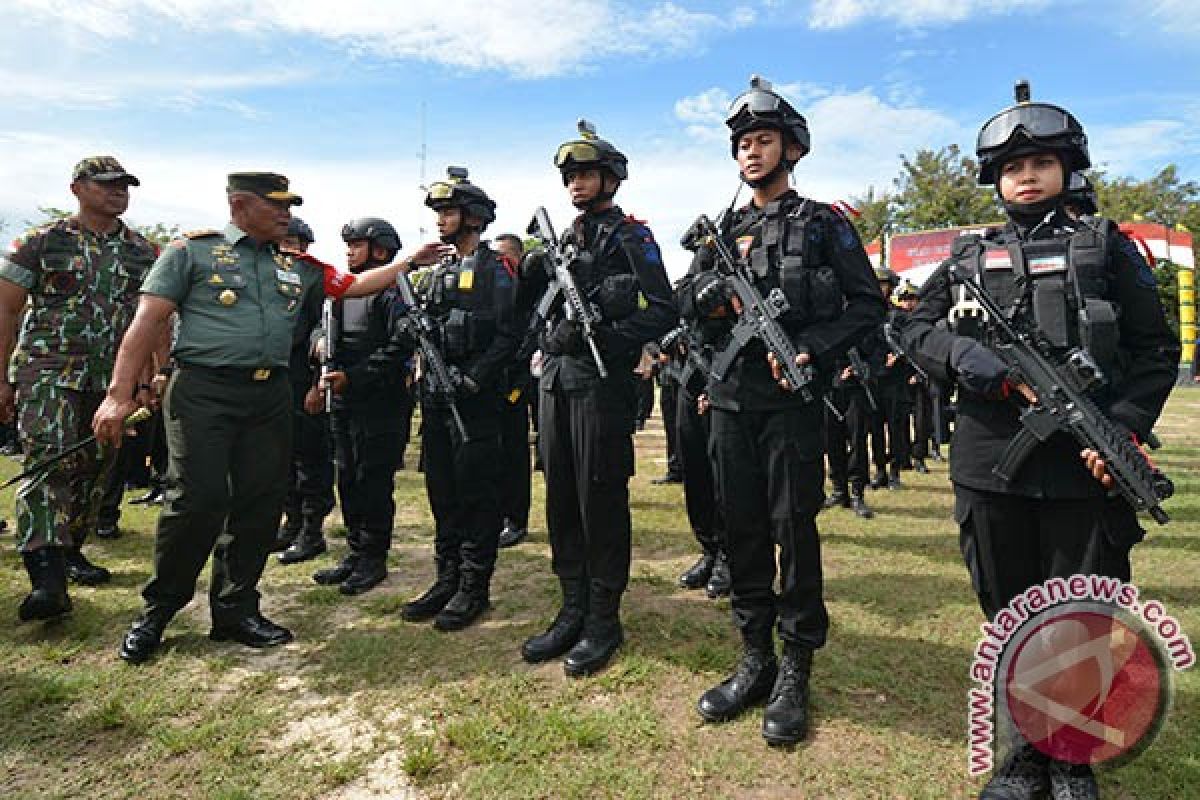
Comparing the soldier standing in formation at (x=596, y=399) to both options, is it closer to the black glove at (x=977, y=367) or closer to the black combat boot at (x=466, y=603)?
the black combat boot at (x=466, y=603)

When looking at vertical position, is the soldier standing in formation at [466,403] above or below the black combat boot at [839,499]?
above

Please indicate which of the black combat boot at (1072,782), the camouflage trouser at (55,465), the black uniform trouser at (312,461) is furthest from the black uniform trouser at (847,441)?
the camouflage trouser at (55,465)

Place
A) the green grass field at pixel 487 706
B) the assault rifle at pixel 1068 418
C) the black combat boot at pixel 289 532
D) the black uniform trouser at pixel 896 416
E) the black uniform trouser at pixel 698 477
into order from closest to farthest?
the assault rifle at pixel 1068 418 → the green grass field at pixel 487 706 → the black uniform trouser at pixel 698 477 → the black combat boot at pixel 289 532 → the black uniform trouser at pixel 896 416

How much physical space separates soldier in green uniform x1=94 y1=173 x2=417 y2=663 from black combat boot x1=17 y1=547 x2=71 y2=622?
76 cm

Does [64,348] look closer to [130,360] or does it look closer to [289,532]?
[130,360]

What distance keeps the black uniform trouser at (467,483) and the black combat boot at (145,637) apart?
1580 mm

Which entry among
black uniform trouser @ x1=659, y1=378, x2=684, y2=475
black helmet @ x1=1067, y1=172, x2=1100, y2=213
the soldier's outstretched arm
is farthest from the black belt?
black uniform trouser @ x1=659, y1=378, x2=684, y2=475

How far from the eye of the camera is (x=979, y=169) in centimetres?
273

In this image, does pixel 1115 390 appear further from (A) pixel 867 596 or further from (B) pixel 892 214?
(B) pixel 892 214

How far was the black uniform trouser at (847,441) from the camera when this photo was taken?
7109 millimetres

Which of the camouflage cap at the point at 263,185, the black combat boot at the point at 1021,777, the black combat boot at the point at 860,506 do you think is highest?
the camouflage cap at the point at 263,185

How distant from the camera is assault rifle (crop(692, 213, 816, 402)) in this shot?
2.91 metres

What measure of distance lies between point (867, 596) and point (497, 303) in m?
3.21

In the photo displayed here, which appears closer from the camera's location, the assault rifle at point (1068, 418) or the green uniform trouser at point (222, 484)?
the assault rifle at point (1068, 418)
